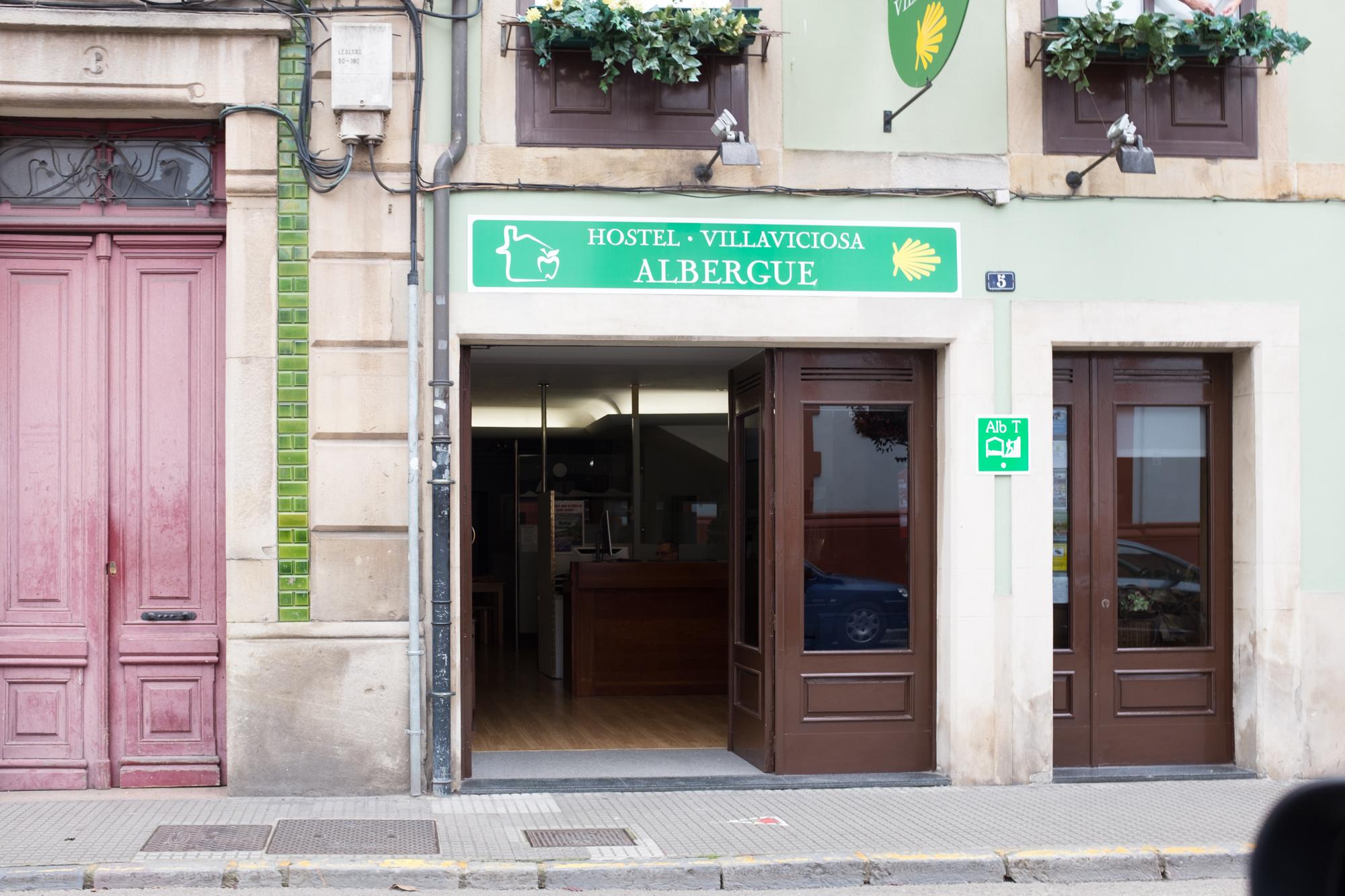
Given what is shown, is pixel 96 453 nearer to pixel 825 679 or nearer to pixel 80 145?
pixel 80 145

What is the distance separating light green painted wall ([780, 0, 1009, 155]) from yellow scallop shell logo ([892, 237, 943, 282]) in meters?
0.61

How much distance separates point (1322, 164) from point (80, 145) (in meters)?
7.95

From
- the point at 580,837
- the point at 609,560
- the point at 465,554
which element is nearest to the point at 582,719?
the point at 609,560

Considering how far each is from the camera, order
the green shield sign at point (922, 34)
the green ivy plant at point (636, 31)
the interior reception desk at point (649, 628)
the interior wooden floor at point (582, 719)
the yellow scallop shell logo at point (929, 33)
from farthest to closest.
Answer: the interior reception desk at point (649, 628) → the interior wooden floor at point (582, 719) → the green ivy plant at point (636, 31) → the yellow scallop shell logo at point (929, 33) → the green shield sign at point (922, 34)

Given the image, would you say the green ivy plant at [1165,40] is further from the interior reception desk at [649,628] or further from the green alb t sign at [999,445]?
the interior reception desk at [649,628]

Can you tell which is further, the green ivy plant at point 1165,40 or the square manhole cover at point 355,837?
the green ivy plant at point 1165,40

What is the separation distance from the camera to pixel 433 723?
27.6ft

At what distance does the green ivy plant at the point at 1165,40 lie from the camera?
8.66 m

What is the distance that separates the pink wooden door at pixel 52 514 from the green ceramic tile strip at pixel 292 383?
1163 millimetres

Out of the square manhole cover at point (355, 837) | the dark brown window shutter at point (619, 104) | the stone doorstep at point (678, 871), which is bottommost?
the stone doorstep at point (678, 871)

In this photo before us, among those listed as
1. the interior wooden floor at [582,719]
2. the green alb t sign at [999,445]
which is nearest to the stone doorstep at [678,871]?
the green alb t sign at [999,445]

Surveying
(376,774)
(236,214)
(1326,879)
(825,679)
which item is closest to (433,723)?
(376,774)

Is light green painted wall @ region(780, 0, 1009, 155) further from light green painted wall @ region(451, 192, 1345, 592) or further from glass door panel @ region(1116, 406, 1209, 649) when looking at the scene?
glass door panel @ region(1116, 406, 1209, 649)

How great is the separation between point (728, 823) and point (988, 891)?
1525 mm
